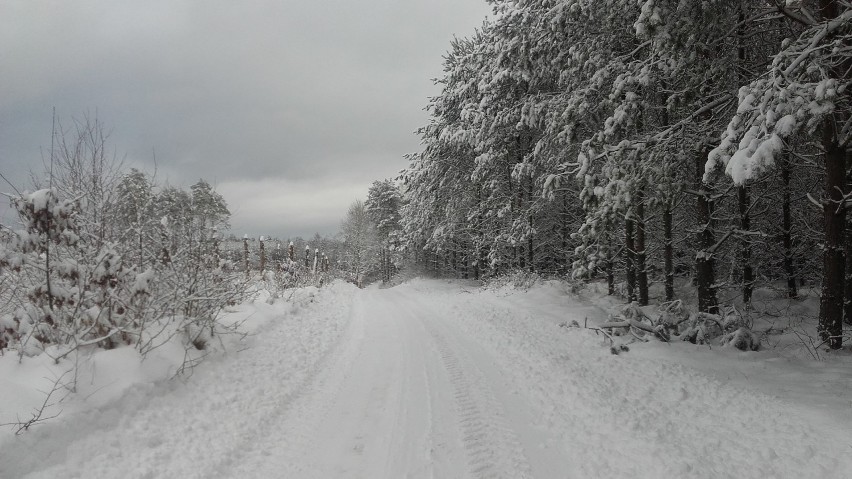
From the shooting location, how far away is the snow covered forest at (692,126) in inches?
179

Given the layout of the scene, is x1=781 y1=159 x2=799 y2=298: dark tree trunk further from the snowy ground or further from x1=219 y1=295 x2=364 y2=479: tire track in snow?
x1=219 y1=295 x2=364 y2=479: tire track in snow

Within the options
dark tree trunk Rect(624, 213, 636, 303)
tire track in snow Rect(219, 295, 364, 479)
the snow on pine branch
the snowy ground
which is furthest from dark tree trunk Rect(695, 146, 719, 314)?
tire track in snow Rect(219, 295, 364, 479)

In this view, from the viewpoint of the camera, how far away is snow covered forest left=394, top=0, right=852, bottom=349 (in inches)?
179

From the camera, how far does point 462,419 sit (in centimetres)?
449

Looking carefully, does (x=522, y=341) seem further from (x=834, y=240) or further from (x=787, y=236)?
(x=787, y=236)

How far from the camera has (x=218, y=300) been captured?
6.48 metres

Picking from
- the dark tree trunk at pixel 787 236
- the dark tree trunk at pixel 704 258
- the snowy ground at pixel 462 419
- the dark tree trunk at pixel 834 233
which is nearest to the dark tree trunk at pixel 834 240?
the dark tree trunk at pixel 834 233

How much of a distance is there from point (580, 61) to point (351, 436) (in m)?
8.18

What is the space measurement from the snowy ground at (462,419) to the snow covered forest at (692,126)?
2231 mm

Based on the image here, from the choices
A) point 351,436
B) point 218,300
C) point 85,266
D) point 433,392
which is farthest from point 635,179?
point 85,266

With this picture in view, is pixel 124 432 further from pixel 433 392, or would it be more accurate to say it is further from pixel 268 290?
pixel 268 290

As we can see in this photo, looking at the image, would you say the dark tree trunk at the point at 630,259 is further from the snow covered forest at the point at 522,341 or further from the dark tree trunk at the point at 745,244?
the dark tree trunk at the point at 745,244

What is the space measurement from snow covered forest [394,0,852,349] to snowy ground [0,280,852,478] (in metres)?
2.23

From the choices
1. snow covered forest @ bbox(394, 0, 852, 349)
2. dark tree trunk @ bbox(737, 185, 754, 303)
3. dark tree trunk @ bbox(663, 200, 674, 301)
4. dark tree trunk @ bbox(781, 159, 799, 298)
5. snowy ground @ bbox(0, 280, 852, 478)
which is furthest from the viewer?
dark tree trunk @ bbox(781, 159, 799, 298)
